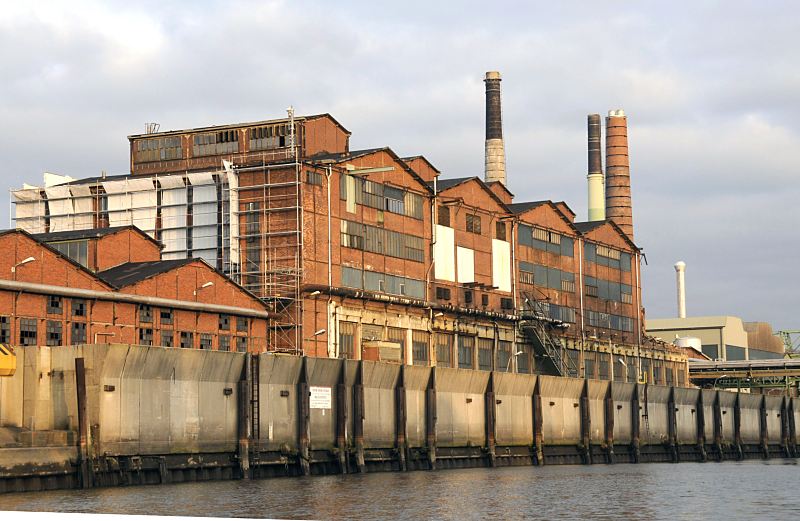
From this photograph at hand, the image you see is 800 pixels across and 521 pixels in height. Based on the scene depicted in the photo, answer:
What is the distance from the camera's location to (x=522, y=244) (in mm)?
96875

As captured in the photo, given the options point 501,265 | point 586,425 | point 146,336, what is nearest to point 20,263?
point 146,336

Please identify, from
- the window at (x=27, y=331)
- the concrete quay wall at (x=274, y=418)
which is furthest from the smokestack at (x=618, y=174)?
the window at (x=27, y=331)

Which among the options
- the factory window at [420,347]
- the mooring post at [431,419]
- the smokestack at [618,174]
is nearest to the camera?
the mooring post at [431,419]

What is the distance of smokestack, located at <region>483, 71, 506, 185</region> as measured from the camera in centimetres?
11525

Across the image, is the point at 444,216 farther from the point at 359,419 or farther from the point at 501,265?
the point at 359,419

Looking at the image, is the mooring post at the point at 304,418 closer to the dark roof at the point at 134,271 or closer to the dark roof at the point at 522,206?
the dark roof at the point at 134,271

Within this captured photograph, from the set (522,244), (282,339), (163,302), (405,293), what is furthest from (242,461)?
(522,244)

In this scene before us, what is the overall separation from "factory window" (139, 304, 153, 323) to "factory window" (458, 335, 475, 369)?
28.2 m

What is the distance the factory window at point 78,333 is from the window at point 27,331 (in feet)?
7.17

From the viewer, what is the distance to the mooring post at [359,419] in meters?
58.4

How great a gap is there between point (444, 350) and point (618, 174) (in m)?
44.2

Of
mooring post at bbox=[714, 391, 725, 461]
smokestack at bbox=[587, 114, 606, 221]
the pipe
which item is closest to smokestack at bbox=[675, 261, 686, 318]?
smokestack at bbox=[587, 114, 606, 221]

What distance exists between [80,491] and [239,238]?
1363 inches

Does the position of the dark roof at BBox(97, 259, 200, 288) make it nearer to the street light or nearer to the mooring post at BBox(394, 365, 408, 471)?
the street light
